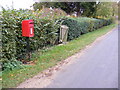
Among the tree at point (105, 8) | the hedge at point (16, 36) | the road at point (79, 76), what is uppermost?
the tree at point (105, 8)

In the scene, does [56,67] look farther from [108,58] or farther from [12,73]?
[108,58]

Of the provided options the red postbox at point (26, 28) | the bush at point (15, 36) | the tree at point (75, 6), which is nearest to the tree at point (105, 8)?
the tree at point (75, 6)

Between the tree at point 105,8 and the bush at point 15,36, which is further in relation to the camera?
the tree at point 105,8

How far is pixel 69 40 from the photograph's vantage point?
1030 cm

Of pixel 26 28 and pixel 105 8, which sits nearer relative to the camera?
pixel 26 28

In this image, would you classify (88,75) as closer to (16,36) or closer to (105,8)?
(16,36)

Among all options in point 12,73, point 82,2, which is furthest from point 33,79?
point 82,2

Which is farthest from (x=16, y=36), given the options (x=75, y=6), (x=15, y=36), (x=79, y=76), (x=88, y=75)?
(x=75, y=6)

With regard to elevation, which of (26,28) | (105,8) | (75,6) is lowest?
(26,28)

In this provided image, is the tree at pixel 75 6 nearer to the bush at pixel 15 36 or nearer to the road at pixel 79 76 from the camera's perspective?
the bush at pixel 15 36

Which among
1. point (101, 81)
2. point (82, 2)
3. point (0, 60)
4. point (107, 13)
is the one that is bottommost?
point (101, 81)

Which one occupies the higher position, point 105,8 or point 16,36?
point 105,8

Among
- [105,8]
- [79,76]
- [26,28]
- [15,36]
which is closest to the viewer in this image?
[79,76]

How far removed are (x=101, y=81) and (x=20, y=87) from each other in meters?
2.11
